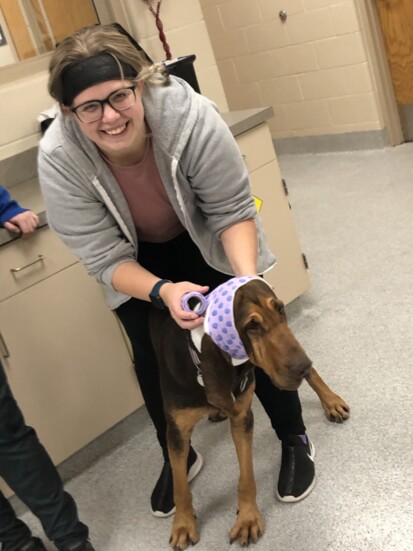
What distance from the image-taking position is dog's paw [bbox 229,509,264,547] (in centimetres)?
172

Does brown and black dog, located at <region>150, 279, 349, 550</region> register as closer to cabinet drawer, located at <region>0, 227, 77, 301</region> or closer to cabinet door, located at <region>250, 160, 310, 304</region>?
cabinet drawer, located at <region>0, 227, 77, 301</region>

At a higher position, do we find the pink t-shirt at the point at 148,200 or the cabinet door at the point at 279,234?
the pink t-shirt at the point at 148,200

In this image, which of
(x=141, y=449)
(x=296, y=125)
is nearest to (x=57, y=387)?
(x=141, y=449)

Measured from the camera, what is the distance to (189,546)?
179 cm

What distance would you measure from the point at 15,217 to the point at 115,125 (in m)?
0.62

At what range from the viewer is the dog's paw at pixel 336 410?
2.09 metres

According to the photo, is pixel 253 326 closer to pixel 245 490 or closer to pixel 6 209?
pixel 245 490

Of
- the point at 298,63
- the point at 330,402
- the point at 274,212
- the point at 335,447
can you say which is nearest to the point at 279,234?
the point at 274,212

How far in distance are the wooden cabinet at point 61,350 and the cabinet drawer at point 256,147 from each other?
0.79m

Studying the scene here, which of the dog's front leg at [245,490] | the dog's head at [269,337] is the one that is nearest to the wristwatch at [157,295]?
the dog's head at [269,337]

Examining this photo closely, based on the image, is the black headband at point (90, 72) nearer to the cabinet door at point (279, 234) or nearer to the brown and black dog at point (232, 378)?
the brown and black dog at point (232, 378)

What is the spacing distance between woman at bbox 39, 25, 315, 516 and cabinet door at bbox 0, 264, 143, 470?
37cm

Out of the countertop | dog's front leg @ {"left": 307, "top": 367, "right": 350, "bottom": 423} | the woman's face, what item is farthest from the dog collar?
the countertop

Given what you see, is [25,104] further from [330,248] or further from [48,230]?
[330,248]
